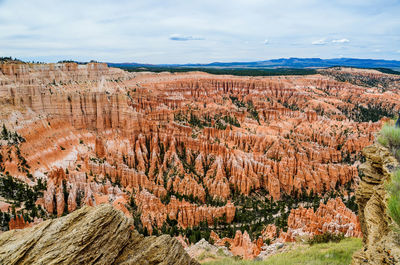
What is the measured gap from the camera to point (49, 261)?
5605mm

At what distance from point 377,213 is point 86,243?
7467 mm

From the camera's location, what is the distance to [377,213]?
652cm

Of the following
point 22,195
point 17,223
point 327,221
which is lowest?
point 327,221

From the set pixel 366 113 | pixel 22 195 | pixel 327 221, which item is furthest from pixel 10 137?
pixel 366 113

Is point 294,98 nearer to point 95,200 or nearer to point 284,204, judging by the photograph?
point 284,204

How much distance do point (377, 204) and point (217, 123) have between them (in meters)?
43.8

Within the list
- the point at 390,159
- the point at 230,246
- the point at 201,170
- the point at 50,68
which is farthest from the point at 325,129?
the point at 50,68

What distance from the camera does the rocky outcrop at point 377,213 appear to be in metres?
4.65

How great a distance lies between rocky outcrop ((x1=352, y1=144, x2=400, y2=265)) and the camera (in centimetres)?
465

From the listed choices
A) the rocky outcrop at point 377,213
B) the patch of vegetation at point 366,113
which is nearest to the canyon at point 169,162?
the rocky outcrop at point 377,213

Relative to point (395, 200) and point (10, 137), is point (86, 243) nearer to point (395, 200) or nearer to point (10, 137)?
point (395, 200)

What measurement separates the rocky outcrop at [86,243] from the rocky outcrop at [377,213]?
520cm

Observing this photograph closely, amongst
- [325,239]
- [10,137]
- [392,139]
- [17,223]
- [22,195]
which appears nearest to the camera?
[392,139]

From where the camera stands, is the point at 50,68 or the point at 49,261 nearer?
the point at 49,261
